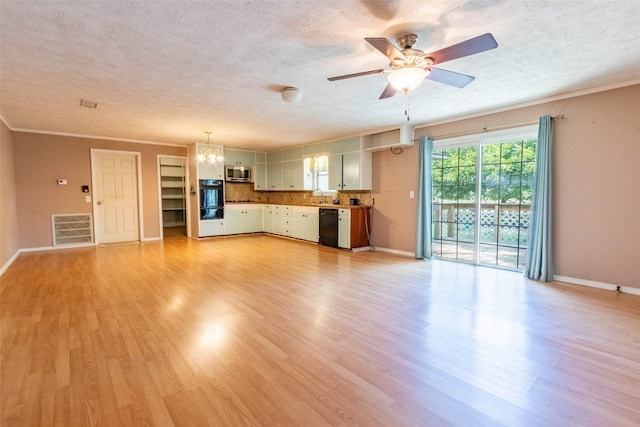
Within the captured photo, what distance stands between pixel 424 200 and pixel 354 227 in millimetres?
1524

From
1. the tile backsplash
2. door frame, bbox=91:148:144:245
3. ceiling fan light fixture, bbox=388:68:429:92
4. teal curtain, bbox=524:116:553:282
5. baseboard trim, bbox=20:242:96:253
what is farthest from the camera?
the tile backsplash

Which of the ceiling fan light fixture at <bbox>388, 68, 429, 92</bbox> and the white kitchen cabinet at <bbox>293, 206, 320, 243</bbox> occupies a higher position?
the ceiling fan light fixture at <bbox>388, 68, 429, 92</bbox>

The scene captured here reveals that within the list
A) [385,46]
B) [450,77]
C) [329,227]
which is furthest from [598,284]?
[329,227]

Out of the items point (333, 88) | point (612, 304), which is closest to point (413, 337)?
point (612, 304)

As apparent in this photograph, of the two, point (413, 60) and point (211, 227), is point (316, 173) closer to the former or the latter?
point (211, 227)

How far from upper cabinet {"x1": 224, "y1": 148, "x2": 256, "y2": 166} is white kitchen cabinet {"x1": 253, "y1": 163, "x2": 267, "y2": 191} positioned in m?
0.21

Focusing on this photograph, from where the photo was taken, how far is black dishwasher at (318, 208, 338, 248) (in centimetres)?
651

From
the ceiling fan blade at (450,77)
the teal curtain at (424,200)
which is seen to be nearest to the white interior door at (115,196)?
the teal curtain at (424,200)

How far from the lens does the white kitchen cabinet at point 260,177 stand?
8.91 meters

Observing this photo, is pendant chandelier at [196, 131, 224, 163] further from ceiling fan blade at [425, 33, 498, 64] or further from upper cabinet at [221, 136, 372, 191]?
ceiling fan blade at [425, 33, 498, 64]

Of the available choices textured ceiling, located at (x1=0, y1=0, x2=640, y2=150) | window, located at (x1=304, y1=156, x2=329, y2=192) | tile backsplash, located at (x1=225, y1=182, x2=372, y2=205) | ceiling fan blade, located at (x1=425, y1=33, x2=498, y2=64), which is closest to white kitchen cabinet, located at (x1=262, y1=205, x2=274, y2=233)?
tile backsplash, located at (x1=225, y1=182, x2=372, y2=205)

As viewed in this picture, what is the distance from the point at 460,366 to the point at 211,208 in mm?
6955

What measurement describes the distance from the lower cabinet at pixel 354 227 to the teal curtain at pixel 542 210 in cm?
300

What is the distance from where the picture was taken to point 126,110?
4.54 meters
